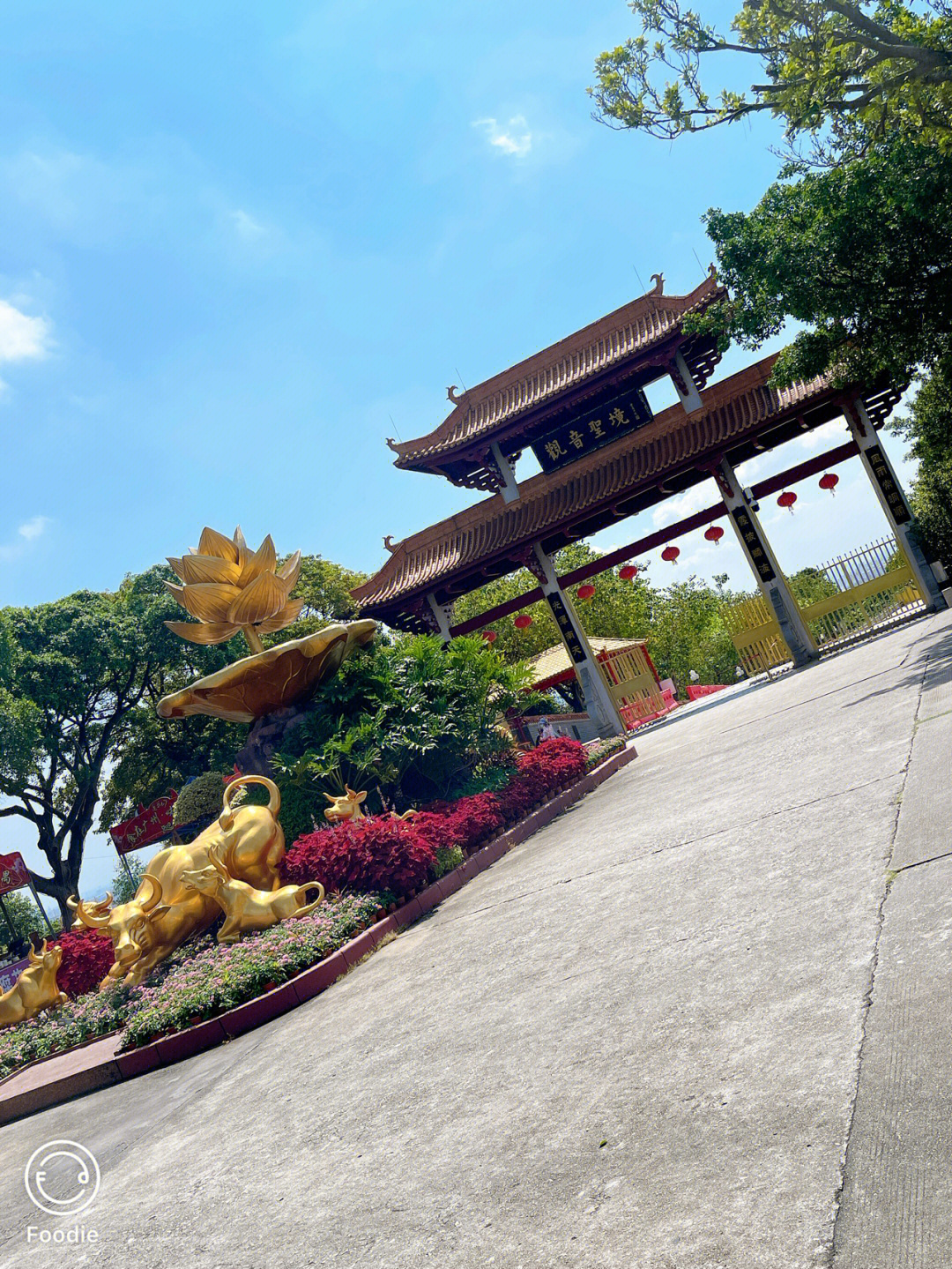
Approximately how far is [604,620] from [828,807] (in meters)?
36.3

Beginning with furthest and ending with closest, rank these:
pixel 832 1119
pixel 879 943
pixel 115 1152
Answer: pixel 115 1152 → pixel 879 943 → pixel 832 1119

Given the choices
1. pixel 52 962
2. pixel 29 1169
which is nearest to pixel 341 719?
pixel 52 962

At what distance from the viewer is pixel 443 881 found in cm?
860

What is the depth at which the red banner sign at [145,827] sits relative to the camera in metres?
24.4

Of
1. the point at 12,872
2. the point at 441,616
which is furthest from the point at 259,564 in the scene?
the point at 12,872

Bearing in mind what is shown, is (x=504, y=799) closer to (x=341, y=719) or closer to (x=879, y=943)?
(x=341, y=719)

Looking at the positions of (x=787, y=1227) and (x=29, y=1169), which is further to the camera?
(x=29, y=1169)

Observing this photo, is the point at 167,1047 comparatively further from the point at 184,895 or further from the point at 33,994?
the point at 33,994

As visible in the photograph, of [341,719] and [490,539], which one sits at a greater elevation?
[490,539]

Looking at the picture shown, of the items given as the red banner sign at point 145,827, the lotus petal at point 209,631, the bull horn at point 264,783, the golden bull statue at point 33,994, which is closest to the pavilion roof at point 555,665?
the red banner sign at point 145,827

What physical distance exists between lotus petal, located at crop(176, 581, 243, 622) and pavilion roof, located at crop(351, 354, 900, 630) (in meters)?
10.3

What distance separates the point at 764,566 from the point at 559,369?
697 centimetres

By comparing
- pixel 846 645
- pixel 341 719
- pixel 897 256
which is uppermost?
pixel 897 256

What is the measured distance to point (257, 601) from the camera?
461 inches
